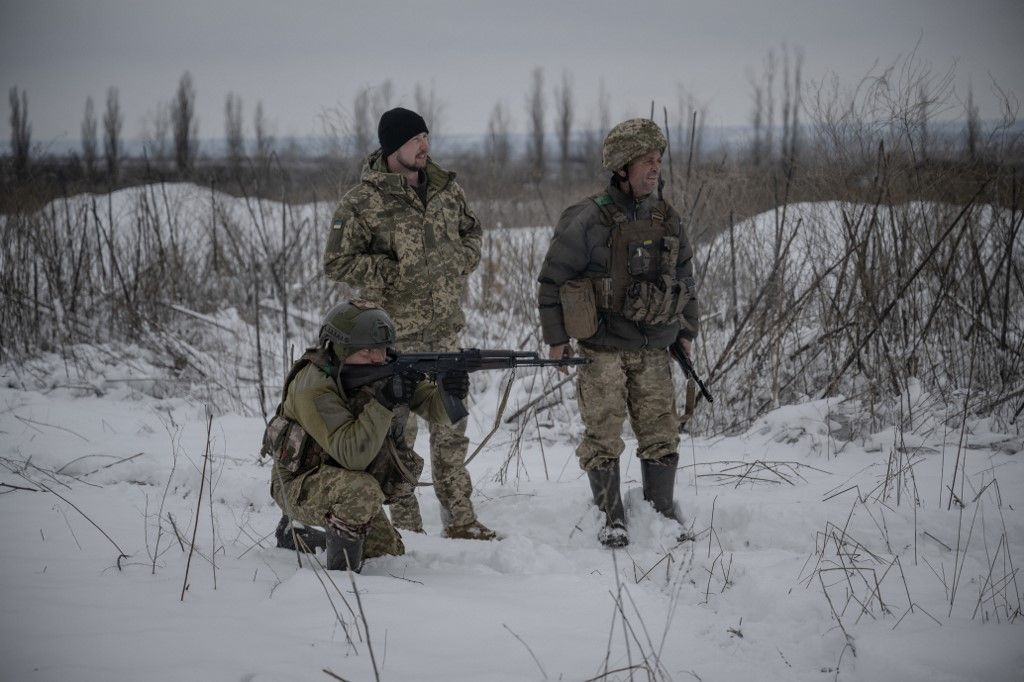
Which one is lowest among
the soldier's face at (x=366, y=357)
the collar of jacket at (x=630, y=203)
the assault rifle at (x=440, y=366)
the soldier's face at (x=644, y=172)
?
the assault rifle at (x=440, y=366)

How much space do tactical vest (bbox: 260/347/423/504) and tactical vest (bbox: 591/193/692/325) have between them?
1123mm

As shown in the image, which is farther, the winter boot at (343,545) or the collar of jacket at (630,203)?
the collar of jacket at (630,203)

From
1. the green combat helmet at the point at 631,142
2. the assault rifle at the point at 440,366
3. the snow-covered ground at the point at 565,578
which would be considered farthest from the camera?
the green combat helmet at the point at 631,142

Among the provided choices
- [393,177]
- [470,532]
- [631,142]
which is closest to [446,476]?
[470,532]

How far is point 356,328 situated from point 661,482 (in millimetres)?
1698

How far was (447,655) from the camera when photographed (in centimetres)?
202

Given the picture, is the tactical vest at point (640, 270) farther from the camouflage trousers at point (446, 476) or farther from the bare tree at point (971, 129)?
the bare tree at point (971, 129)

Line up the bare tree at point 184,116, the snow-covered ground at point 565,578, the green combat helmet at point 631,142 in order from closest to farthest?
the snow-covered ground at point 565,578
the green combat helmet at point 631,142
the bare tree at point 184,116

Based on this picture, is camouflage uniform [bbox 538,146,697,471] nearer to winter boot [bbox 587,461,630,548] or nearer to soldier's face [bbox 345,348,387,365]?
winter boot [bbox 587,461,630,548]

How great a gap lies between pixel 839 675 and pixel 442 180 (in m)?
2.64

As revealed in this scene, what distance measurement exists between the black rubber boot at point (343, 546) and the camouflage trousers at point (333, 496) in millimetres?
33

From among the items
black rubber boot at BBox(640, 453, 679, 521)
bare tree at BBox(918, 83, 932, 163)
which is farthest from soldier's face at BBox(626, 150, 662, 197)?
bare tree at BBox(918, 83, 932, 163)

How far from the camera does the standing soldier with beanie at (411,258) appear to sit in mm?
3270

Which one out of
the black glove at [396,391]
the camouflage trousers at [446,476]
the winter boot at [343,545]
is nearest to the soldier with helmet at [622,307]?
the camouflage trousers at [446,476]
